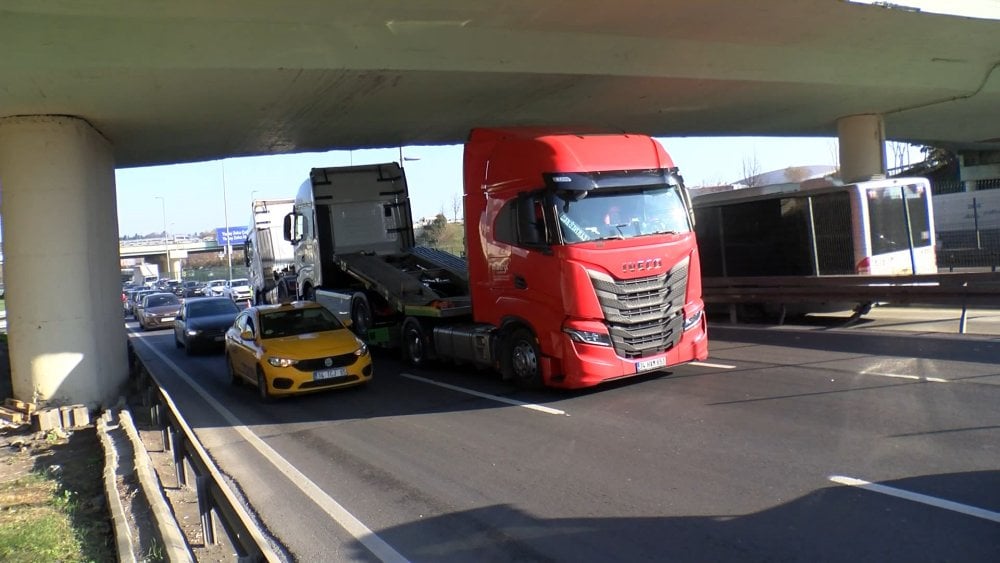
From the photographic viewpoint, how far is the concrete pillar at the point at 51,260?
11.2m

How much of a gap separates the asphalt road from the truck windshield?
7.02ft

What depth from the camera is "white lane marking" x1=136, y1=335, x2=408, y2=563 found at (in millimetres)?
5320

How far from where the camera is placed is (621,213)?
9.88 m

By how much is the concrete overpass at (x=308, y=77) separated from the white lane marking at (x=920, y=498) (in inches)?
285

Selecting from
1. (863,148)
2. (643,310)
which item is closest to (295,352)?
(643,310)

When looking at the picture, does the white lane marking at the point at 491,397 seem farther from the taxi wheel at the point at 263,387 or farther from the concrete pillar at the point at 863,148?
the concrete pillar at the point at 863,148

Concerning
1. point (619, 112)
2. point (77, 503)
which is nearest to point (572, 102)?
point (619, 112)

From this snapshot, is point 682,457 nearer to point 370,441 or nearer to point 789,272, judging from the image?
point 370,441

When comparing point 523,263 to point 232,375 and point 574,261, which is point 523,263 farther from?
point 232,375

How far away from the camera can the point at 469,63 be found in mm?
11359

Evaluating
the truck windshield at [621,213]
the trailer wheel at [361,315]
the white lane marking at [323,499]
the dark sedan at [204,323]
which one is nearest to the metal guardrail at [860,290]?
the truck windshield at [621,213]

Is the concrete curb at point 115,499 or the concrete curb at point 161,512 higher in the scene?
the concrete curb at point 161,512

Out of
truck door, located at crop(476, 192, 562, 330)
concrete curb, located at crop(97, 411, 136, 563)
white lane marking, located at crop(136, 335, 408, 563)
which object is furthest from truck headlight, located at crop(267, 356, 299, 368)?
truck door, located at crop(476, 192, 562, 330)

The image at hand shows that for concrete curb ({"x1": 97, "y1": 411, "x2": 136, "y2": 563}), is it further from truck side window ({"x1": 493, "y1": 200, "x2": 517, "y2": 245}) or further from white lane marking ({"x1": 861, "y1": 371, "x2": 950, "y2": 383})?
white lane marking ({"x1": 861, "y1": 371, "x2": 950, "y2": 383})
